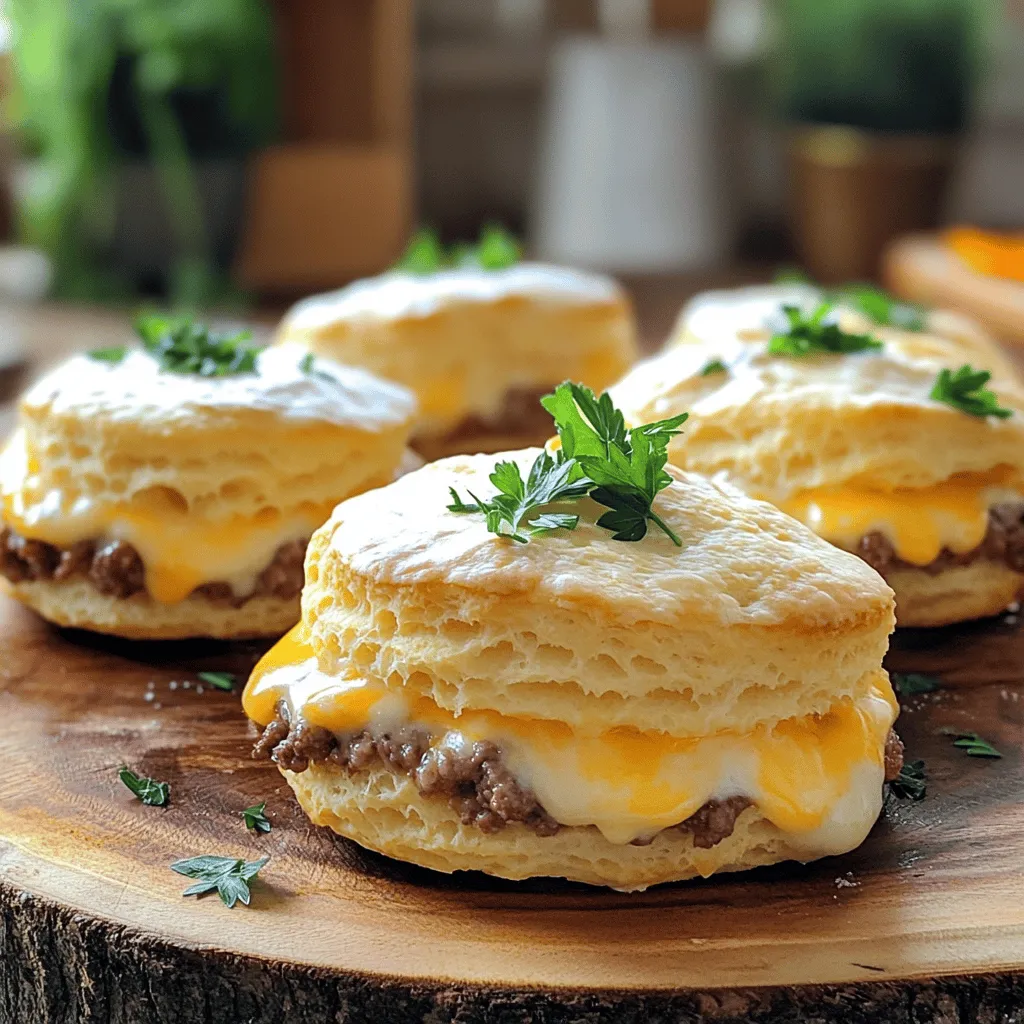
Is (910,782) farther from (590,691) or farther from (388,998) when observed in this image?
(388,998)

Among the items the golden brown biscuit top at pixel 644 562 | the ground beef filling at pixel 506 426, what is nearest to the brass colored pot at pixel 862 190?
the ground beef filling at pixel 506 426

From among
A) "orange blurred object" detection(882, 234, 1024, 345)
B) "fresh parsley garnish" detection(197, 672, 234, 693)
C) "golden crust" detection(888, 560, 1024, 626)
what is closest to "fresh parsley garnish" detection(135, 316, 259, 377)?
"fresh parsley garnish" detection(197, 672, 234, 693)

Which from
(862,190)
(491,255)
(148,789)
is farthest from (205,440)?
(862,190)

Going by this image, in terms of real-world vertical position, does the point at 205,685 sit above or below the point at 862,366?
below

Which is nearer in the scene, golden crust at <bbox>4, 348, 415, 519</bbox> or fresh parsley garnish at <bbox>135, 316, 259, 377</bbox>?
golden crust at <bbox>4, 348, 415, 519</bbox>

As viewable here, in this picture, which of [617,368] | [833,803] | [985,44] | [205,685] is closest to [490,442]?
[617,368]

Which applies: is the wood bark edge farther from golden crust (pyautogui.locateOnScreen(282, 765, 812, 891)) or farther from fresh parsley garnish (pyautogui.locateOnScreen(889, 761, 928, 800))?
fresh parsley garnish (pyautogui.locateOnScreen(889, 761, 928, 800))

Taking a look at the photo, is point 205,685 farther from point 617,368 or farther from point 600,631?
point 617,368
